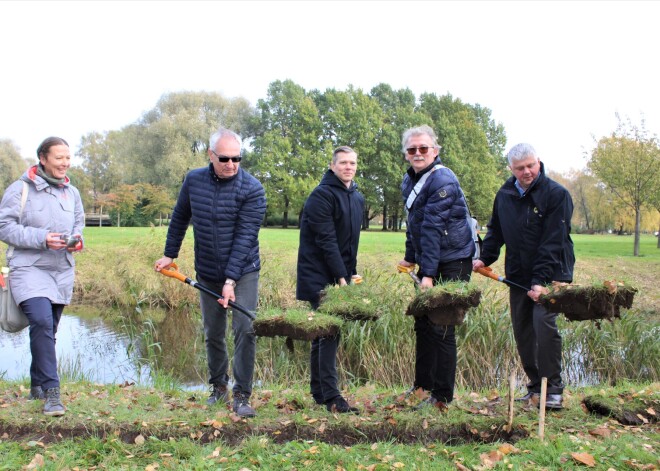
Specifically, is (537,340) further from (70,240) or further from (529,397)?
(70,240)

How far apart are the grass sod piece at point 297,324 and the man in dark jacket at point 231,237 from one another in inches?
15.0

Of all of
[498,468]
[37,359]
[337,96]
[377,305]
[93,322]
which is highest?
[337,96]

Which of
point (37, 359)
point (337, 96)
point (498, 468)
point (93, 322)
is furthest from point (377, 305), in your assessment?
point (337, 96)

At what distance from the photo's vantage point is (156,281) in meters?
12.1

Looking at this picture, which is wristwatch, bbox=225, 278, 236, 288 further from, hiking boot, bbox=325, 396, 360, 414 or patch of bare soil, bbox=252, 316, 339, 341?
hiking boot, bbox=325, 396, 360, 414

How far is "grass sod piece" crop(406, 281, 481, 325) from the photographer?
4.25m

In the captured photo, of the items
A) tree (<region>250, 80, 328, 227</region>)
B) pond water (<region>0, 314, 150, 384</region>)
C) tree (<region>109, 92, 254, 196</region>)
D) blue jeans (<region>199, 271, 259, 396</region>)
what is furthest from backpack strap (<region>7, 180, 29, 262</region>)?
tree (<region>109, 92, 254, 196</region>)

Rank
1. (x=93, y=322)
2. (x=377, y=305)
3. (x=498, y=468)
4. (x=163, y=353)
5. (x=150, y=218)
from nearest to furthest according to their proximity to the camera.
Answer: (x=498, y=468) → (x=377, y=305) → (x=163, y=353) → (x=93, y=322) → (x=150, y=218)

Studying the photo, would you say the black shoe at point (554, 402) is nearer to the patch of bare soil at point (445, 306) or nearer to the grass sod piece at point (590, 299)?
the grass sod piece at point (590, 299)

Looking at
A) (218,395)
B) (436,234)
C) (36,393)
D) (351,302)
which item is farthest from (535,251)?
(36,393)

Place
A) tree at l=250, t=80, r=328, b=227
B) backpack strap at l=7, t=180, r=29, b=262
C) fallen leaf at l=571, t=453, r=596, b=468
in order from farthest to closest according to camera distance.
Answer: tree at l=250, t=80, r=328, b=227
backpack strap at l=7, t=180, r=29, b=262
fallen leaf at l=571, t=453, r=596, b=468

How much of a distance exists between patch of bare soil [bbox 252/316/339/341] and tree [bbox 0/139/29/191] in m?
46.7

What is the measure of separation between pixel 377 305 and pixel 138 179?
142 ft

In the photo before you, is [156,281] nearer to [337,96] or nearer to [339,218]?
[339,218]
